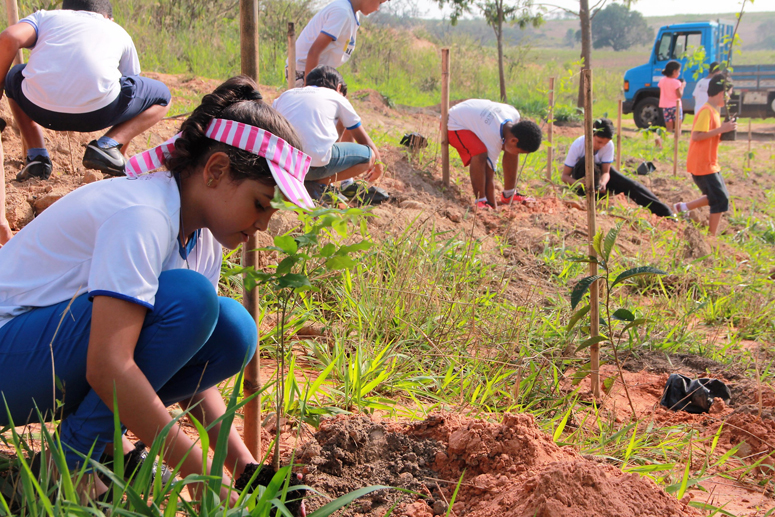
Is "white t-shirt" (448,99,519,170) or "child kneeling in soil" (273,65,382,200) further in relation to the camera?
"white t-shirt" (448,99,519,170)

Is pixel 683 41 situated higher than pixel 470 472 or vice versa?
pixel 683 41

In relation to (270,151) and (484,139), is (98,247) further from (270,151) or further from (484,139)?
(484,139)

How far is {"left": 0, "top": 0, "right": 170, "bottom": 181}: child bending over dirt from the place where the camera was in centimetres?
298

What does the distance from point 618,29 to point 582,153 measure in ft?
181

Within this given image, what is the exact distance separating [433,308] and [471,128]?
325 cm

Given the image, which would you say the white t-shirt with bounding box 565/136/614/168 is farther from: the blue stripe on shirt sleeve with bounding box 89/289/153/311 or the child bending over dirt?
the blue stripe on shirt sleeve with bounding box 89/289/153/311

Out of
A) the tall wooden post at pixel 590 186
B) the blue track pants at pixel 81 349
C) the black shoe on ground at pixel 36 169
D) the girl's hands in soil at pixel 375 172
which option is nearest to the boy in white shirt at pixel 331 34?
the girl's hands in soil at pixel 375 172

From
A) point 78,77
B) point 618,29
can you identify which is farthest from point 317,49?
point 618,29

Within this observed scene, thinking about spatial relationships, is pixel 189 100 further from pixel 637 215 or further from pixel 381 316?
pixel 637 215

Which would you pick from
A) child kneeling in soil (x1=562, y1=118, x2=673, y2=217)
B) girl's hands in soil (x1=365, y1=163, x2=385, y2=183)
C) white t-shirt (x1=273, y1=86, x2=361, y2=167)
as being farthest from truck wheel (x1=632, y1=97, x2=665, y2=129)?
white t-shirt (x1=273, y1=86, x2=361, y2=167)

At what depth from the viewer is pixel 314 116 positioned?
372cm

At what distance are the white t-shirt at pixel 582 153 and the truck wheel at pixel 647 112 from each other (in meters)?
8.22

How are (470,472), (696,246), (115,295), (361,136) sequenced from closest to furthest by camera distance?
(115,295)
(470,472)
(361,136)
(696,246)

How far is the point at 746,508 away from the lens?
175 cm
